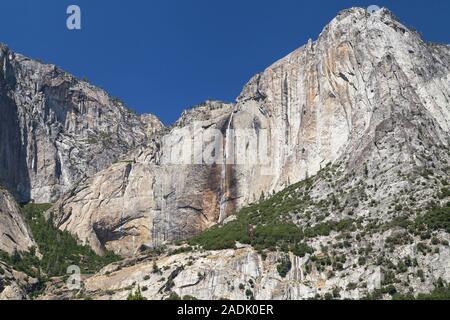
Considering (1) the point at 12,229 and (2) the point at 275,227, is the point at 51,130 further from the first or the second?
(2) the point at 275,227

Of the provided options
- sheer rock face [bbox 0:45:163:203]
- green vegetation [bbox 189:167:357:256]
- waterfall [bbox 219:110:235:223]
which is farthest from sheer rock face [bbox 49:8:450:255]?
sheer rock face [bbox 0:45:163:203]

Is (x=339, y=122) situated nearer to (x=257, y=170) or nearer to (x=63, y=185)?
(x=257, y=170)

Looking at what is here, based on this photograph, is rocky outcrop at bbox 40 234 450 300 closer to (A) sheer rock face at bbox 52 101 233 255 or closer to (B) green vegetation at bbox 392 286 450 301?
(B) green vegetation at bbox 392 286 450 301

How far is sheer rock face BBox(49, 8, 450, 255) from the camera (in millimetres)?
97312

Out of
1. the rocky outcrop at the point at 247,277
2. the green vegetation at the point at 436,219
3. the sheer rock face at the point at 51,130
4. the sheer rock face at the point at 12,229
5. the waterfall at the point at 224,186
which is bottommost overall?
the rocky outcrop at the point at 247,277

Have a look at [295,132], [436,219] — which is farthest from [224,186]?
[436,219]

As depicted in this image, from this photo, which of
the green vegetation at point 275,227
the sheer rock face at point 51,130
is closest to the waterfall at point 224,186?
the green vegetation at point 275,227

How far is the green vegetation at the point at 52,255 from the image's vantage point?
343 feet

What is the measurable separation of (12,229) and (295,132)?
1912 inches

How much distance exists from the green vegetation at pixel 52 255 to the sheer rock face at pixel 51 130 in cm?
2605

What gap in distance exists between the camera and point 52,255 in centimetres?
11212

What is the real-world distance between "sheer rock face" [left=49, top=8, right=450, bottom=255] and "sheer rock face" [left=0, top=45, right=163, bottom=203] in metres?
28.4

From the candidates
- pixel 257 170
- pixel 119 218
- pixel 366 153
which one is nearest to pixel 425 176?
pixel 366 153

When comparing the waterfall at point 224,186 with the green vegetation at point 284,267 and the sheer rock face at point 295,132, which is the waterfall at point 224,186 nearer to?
the sheer rock face at point 295,132
